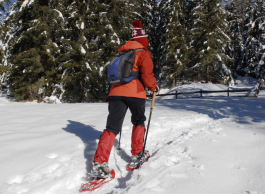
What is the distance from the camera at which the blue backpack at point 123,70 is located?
2.62 m

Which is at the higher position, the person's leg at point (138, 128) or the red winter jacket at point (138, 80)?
the red winter jacket at point (138, 80)

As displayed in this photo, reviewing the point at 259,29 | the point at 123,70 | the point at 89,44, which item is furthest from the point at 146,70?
the point at 259,29

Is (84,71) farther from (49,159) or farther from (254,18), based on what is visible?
(254,18)

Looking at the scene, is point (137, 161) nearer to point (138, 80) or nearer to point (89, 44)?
point (138, 80)

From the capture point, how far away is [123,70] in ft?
8.62

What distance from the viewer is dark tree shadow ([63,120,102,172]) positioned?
10.4 ft

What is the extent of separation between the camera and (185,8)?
28047mm

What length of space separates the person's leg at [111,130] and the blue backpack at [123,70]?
273 mm

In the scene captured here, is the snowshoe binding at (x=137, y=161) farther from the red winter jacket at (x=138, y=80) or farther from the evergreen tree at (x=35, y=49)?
the evergreen tree at (x=35, y=49)

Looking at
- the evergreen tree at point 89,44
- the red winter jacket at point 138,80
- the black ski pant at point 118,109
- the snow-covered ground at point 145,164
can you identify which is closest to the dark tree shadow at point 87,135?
the snow-covered ground at point 145,164

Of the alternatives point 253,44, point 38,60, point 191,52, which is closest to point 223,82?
point 191,52

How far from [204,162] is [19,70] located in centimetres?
1870

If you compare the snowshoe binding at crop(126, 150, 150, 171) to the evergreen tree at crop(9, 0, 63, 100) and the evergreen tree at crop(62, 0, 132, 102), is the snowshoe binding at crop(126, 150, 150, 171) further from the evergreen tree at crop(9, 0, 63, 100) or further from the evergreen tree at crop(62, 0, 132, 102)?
the evergreen tree at crop(9, 0, 63, 100)

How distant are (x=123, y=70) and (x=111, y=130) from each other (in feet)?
2.83
